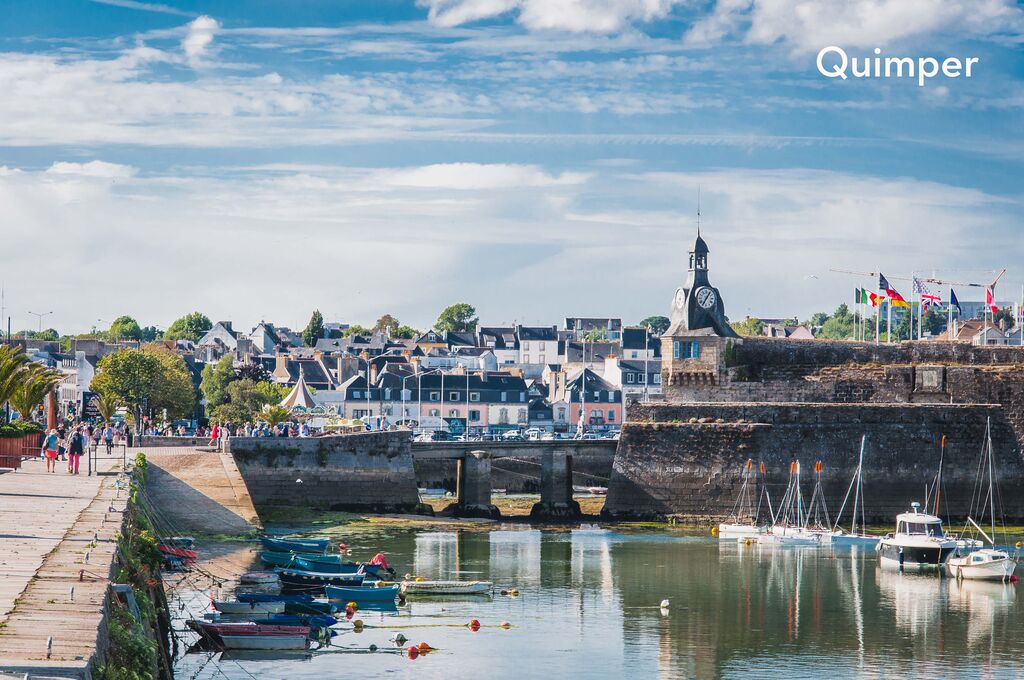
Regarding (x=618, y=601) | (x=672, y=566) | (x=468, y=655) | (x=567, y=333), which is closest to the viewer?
(x=468, y=655)

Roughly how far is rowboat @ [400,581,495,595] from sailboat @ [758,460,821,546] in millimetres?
15099

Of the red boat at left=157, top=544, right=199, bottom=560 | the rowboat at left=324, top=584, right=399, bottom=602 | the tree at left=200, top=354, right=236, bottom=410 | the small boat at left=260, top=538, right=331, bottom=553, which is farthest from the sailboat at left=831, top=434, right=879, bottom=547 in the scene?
the tree at left=200, top=354, right=236, bottom=410

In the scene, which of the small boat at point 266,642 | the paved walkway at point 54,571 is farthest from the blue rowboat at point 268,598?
the paved walkway at point 54,571

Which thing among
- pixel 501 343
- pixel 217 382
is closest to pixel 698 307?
pixel 217 382

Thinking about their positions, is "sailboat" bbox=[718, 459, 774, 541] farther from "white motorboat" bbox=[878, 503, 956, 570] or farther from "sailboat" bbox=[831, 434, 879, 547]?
"white motorboat" bbox=[878, 503, 956, 570]

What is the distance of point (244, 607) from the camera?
3450 cm

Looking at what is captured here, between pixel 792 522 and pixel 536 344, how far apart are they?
9960 cm

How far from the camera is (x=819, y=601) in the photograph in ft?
137

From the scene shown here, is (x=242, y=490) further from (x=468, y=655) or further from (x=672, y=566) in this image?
(x=468, y=655)

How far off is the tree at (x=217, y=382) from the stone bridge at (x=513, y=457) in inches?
1794

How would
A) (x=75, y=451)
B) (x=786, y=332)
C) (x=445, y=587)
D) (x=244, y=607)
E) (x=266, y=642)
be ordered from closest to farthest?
(x=266, y=642) → (x=244, y=607) → (x=445, y=587) → (x=75, y=451) → (x=786, y=332)

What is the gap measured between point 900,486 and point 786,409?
516cm

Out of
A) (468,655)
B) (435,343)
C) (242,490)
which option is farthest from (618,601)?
(435,343)

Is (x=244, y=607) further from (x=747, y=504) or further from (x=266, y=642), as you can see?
(x=747, y=504)
